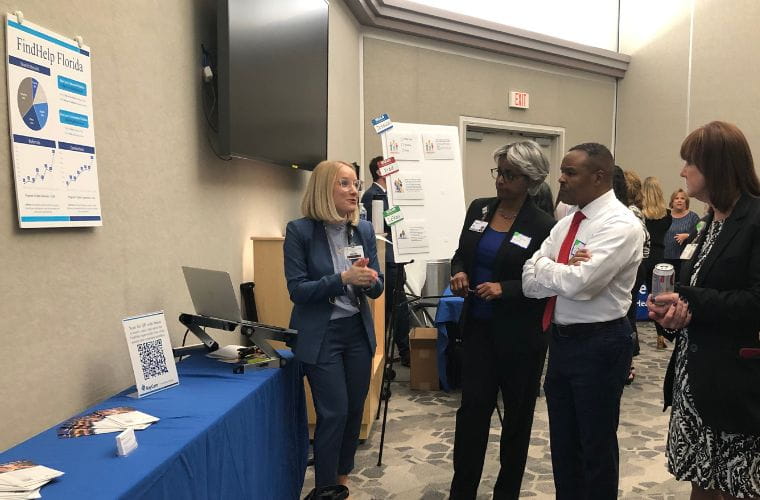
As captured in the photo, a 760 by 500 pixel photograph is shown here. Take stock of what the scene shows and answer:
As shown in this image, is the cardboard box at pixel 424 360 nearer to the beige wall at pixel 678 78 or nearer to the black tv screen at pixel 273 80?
the black tv screen at pixel 273 80

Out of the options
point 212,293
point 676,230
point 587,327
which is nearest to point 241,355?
point 212,293

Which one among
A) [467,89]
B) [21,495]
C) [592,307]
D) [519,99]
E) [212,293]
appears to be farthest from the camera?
[519,99]

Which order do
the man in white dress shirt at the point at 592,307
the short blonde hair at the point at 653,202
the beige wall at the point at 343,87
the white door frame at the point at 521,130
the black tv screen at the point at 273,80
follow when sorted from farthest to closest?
the white door frame at the point at 521,130
the short blonde hair at the point at 653,202
the beige wall at the point at 343,87
the black tv screen at the point at 273,80
the man in white dress shirt at the point at 592,307

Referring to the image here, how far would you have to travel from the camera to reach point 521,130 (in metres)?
7.05

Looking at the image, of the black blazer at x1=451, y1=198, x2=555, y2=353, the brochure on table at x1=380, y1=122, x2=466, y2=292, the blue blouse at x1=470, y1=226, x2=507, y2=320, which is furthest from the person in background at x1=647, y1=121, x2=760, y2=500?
the brochure on table at x1=380, y1=122, x2=466, y2=292

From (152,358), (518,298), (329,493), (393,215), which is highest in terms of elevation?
(393,215)

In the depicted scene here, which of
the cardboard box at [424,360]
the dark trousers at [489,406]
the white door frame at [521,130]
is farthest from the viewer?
the white door frame at [521,130]

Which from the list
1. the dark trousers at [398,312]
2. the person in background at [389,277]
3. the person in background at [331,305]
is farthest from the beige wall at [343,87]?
the person in background at [331,305]

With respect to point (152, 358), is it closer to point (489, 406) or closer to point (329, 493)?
point (329, 493)

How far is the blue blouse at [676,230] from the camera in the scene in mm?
5926

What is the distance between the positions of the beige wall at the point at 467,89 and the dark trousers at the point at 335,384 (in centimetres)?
389

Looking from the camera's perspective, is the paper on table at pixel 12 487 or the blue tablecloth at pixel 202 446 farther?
the blue tablecloth at pixel 202 446

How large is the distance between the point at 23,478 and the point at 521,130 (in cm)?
674

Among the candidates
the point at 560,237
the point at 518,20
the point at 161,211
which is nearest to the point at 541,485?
the point at 560,237
